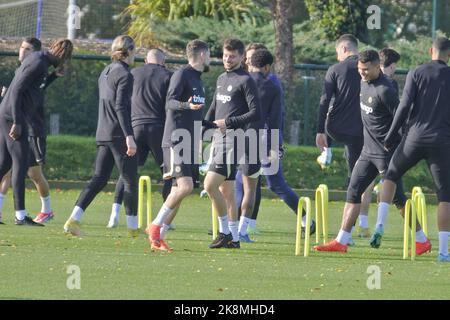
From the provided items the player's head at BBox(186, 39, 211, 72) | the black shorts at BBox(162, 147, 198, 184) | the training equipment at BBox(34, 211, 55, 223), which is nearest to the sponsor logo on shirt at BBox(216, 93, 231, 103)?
the player's head at BBox(186, 39, 211, 72)

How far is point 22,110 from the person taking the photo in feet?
53.5

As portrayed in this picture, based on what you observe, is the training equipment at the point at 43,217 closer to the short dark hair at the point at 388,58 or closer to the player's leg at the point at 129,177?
the player's leg at the point at 129,177

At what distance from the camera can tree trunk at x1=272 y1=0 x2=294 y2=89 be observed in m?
27.7

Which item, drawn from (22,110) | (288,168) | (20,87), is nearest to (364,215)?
(22,110)

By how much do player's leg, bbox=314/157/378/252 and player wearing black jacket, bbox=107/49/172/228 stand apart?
278cm

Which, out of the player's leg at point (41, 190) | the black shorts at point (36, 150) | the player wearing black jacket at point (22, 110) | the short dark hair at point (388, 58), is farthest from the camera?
the player's leg at point (41, 190)

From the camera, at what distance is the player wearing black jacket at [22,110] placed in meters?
16.1

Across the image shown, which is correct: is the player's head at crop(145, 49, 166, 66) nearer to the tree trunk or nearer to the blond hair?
the blond hair

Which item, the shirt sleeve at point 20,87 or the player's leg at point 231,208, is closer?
the player's leg at point 231,208

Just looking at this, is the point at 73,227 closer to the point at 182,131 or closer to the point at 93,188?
the point at 93,188

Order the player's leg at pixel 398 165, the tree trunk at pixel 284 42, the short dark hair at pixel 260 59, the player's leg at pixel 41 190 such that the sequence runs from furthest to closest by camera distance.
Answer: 1. the tree trunk at pixel 284 42
2. the player's leg at pixel 41 190
3. the short dark hair at pixel 260 59
4. the player's leg at pixel 398 165

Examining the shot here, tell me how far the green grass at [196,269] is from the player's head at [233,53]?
1.84 m

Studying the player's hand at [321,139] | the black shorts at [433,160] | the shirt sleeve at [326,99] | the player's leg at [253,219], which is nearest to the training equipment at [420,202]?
the black shorts at [433,160]

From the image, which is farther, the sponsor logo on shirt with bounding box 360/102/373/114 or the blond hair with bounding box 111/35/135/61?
the blond hair with bounding box 111/35/135/61
